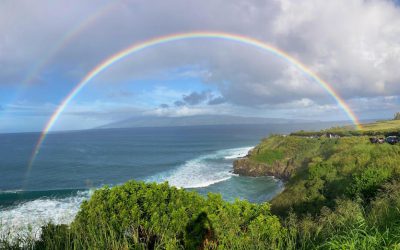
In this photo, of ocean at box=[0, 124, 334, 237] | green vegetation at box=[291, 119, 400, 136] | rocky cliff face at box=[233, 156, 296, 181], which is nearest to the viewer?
ocean at box=[0, 124, 334, 237]

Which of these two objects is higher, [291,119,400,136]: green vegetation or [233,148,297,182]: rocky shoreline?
[291,119,400,136]: green vegetation

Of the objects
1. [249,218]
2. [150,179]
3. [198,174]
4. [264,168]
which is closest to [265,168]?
[264,168]

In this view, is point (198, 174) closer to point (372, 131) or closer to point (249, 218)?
point (372, 131)

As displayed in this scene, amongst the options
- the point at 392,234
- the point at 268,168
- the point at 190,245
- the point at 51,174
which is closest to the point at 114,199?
the point at 190,245

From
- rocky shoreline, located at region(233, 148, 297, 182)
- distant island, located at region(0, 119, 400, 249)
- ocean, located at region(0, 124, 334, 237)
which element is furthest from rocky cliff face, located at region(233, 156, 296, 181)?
distant island, located at region(0, 119, 400, 249)

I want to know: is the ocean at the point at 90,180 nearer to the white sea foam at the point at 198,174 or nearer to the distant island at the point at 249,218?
the white sea foam at the point at 198,174

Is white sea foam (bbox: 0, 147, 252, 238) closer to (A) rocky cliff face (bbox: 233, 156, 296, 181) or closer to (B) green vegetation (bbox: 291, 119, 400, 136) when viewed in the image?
(A) rocky cliff face (bbox: 233, 156, 296, 181)
